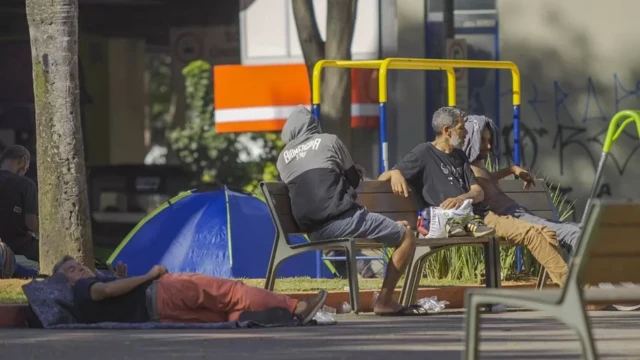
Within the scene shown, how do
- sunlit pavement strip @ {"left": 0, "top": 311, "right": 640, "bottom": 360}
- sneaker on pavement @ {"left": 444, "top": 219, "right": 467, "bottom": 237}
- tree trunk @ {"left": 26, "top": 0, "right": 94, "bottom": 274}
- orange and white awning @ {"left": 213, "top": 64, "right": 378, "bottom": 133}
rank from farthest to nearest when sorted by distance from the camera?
orange and white awning @ {"left": 213, "top": 64, "right": 378, "bottom": 133}, tree trunk @ {"left": 26, "top": 0, "right": 94, "bottom": 274}, sneaker on pavement @ {"left": 444, "top": 219, "right": 467, "bottom": 237}, sunlit pavement strip @ {"left": 0, "top": 311, "right": 640, "bottom": 360}

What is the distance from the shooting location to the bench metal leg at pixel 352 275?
10.4 m

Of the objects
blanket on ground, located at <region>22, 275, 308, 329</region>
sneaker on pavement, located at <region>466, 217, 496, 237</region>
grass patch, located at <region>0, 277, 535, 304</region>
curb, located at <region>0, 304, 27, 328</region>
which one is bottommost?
grass patch, located at <region>0, 277, 535, 304</region>

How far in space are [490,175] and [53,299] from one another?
3768 mm

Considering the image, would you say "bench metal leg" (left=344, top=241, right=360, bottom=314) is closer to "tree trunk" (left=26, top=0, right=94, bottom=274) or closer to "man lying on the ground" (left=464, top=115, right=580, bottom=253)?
"man lying on the ground" (left=464, top=115, right=580, bottom=253)

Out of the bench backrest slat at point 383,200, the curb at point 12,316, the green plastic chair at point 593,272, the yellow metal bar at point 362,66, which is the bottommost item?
the curb at point 12,316

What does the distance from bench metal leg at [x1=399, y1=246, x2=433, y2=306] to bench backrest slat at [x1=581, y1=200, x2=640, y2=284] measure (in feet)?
17.1

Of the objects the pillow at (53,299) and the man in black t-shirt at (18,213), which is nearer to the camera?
the pillow at (53,299)

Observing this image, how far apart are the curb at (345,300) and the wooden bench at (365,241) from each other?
300 millimetres

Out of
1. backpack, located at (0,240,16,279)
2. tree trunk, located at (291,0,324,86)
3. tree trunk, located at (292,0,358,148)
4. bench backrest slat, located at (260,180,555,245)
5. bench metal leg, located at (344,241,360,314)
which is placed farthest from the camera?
tree trunk, located at (291,0,324,86)

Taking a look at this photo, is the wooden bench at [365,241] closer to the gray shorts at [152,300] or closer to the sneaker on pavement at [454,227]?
the sneaker on pavement at [454,227]

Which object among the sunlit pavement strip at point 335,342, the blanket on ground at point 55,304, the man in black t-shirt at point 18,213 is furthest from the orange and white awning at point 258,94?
the blanket on ground at point 55,304

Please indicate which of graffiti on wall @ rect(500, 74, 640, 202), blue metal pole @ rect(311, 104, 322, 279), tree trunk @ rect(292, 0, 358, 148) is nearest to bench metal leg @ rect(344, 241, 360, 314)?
blue metal pole @ rect(311, 104, 322, 279)

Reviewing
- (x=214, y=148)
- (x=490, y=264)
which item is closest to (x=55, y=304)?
(x=490, y=264)

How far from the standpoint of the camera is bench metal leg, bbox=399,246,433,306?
11.1 metres
